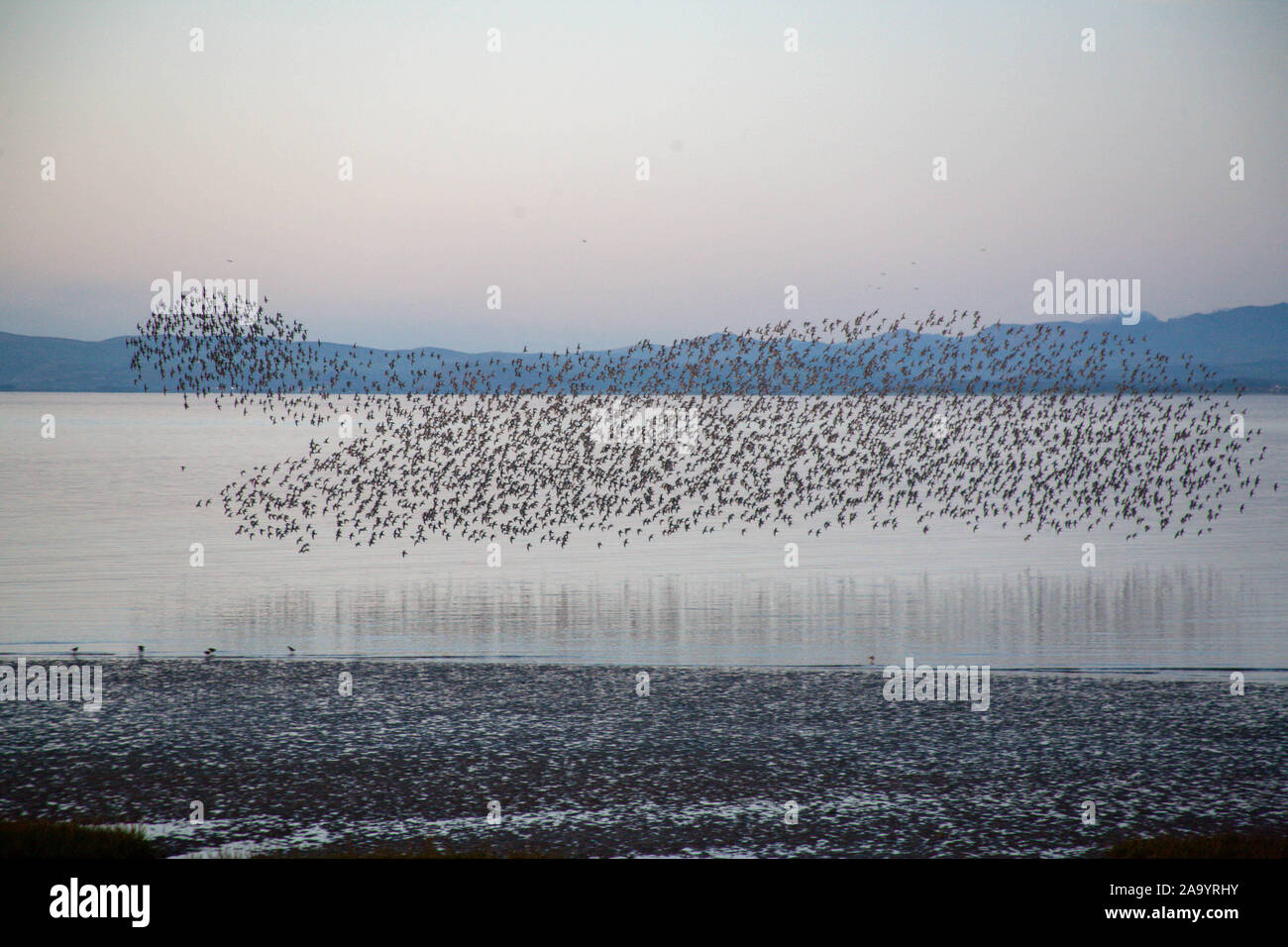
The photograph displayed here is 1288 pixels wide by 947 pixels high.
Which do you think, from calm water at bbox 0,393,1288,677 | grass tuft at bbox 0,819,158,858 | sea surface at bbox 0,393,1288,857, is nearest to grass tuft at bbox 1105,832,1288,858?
sea surface at bbox 0,393,1288,857

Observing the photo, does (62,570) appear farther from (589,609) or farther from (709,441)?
(709,441)

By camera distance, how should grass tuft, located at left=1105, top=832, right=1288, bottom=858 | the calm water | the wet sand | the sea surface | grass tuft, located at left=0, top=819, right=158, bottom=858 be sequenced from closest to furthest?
grass tuft, located at left=0, top=819, right=158, bottom=858 → grass tuft, located at left=1105, top=832, right=1288, bottom=858 → the wet sand → the sea surface → the calm water

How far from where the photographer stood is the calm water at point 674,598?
90.8 ft

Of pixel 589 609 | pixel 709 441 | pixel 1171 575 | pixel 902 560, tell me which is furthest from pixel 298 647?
pixel 709 441

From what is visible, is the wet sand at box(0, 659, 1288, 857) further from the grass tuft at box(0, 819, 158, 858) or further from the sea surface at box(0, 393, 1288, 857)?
the grass tuft at box(0, 819, 158, 858)

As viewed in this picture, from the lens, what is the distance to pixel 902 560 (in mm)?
50656

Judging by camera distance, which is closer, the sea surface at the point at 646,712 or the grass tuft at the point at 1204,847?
the grass tuft at the point at 1204,847

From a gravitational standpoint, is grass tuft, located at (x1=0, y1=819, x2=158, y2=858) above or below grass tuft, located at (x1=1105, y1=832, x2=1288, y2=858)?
above

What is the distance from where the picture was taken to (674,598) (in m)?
37.9

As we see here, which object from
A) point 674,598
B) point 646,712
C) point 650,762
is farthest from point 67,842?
point 674,598

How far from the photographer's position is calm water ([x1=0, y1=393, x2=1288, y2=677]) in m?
27.7

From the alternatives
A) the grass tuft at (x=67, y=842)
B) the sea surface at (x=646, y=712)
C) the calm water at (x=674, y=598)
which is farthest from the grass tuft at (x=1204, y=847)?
the calm water at (x=674, y=598)

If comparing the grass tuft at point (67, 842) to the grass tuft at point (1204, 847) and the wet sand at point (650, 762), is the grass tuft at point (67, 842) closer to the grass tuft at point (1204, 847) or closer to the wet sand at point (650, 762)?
the wet sand at point (650, 762)
